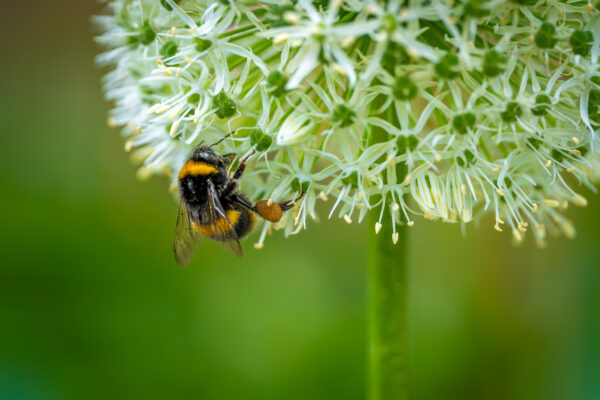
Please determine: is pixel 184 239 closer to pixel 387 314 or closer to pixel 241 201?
pixel 241 201

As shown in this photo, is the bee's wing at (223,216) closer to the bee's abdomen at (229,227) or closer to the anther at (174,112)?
the bee's abdomen at (229,227)

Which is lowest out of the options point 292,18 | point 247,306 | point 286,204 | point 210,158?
point 247,306

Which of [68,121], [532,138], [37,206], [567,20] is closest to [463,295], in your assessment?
[532,138]

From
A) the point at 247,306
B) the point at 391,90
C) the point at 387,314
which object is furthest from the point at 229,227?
the point at 247,306

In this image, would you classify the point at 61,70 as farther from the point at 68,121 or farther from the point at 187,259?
the point at 187,259

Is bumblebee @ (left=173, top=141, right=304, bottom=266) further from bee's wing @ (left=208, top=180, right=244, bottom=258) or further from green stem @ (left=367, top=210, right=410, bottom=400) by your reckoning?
green stem @ (left=367, top=210, right=410, bottom=400)

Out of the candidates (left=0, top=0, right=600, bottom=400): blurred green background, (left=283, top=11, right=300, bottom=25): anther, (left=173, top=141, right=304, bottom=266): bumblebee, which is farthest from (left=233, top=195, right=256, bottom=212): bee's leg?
(left=0, top=0, right=600, bottom=400): blurred green background
